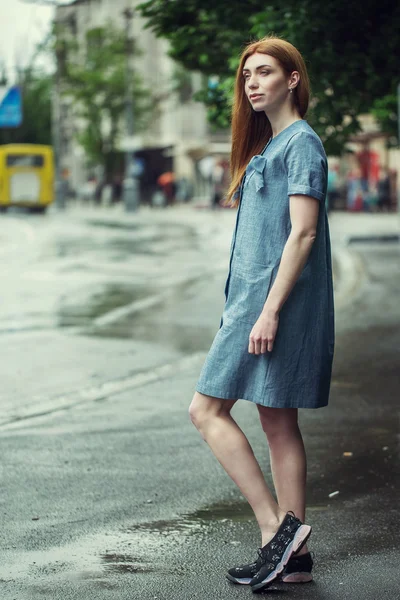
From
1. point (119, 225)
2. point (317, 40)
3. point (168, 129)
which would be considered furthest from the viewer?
point (168, 129)

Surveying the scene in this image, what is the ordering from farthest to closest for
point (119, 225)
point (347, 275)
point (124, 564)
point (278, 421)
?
point (119, 225), point (347, 275), point (124, 564), point (278, 421)

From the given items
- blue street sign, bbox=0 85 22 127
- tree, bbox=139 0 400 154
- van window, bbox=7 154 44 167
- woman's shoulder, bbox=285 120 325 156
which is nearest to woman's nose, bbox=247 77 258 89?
woman's shoulder, bbox=285 120 325 156

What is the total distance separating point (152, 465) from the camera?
5.86m

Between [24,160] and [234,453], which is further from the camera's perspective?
[24,160]

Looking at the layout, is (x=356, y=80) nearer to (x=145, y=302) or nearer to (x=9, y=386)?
(x=145, y=302)

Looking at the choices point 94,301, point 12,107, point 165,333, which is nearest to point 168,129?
point 12,107

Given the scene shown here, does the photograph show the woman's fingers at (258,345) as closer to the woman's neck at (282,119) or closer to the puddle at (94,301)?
the woman's neck at (282,119)

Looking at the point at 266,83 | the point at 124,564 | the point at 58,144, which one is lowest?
the point at 58,144

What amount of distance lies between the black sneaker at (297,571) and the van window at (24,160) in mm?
52710

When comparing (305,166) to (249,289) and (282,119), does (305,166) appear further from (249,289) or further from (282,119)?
(249,289)

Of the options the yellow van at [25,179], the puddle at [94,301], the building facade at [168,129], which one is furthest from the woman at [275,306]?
the building facade at [168,129]

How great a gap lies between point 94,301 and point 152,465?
28.0ft

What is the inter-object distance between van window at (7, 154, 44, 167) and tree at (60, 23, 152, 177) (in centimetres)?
824

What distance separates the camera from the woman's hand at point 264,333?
3.89 metres
